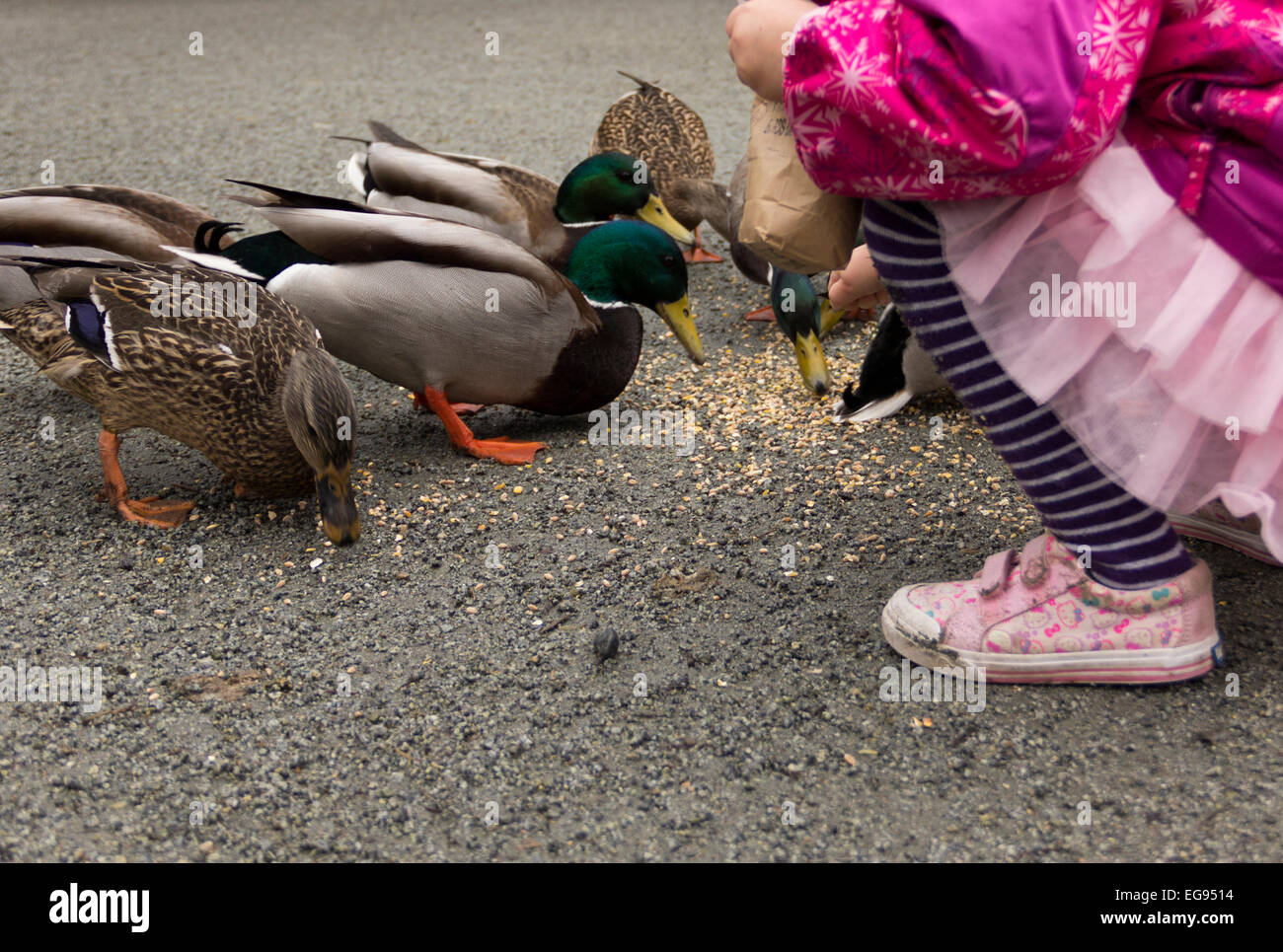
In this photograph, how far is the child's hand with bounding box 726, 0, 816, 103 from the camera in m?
1.54

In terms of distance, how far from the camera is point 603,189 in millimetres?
3412

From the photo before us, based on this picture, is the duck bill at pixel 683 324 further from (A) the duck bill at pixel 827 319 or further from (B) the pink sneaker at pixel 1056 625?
(B) the pink sneaker at pixel 1056 625

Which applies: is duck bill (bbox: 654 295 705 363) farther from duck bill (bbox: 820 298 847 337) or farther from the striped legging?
the striped legging

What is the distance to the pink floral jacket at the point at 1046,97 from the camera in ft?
4.33

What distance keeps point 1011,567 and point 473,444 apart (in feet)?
4.28

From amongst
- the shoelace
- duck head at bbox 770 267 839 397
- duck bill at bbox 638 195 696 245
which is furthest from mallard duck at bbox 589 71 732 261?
the shoelace

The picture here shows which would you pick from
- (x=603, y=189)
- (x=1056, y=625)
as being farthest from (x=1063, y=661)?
(x=603, y=189)

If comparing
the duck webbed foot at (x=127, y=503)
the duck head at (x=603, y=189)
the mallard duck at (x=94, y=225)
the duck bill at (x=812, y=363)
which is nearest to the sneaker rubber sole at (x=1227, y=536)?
the duck bill at (x=812, y=363)

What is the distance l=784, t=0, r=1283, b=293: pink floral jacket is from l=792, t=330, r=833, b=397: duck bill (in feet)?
4.91

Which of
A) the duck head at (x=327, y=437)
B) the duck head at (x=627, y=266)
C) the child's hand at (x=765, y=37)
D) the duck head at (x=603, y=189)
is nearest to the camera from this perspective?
the child's hand at (x=765, y=37)

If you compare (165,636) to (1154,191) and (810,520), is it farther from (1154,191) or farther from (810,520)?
(1154,191)

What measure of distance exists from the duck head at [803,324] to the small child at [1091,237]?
4.23 feet

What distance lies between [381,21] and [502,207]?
5676 mm

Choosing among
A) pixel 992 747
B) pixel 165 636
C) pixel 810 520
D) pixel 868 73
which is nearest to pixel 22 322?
pixel 165 636
